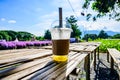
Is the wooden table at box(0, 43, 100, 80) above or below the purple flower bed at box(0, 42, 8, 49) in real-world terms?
below

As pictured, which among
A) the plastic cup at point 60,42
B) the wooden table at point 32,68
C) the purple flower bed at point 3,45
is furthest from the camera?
the purple flower bed at point 3,45

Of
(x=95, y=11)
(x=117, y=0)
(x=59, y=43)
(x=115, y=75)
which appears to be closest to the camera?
(x=59, y=43)

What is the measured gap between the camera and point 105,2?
1234 centimetres

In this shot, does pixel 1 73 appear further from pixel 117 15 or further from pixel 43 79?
pixel 117 15

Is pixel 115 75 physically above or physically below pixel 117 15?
below

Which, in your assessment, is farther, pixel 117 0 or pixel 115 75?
pixel 117 0

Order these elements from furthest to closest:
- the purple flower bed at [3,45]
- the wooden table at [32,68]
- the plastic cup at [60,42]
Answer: the purple flower bed at [3,45] < the plastic cup at [60,42] < the wooden table at [32,68]

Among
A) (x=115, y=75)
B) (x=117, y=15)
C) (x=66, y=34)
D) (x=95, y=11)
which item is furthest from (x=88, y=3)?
(x=66, y=34)

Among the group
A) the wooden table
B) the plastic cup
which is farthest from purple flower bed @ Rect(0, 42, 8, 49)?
the plastic cup

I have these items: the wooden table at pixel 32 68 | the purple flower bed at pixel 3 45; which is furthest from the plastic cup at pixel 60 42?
the purple flower bed at pixel 3 45

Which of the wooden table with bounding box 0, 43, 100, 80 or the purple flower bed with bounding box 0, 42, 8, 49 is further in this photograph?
the purple flower bed with bounding box 0, 42, 8, 49

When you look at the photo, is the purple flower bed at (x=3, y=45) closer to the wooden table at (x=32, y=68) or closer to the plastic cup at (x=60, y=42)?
the wooden table at (x=32, y=68)

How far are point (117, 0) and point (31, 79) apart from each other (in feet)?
39.3

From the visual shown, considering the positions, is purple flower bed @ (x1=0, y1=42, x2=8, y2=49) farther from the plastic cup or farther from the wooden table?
the plastic cup
